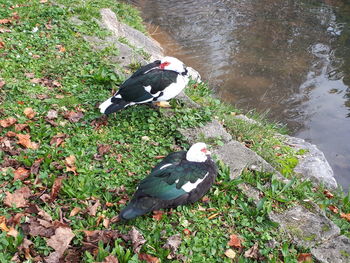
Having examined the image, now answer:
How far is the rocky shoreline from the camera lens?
3.49 metres

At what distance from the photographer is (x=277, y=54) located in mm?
9750

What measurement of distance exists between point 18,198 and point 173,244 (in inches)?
58.4

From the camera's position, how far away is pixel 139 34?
8703mm

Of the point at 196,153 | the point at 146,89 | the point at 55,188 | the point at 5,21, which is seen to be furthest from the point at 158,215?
the point at 5,21

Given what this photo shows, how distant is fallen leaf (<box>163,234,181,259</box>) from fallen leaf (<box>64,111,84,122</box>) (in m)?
2.04

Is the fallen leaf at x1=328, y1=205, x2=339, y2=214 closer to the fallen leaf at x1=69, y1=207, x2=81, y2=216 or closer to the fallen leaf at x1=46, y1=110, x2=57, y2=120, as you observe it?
the fallen leaf at x1=69, y1=207, x2=81, y2=216

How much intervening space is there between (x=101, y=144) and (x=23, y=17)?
3.68m

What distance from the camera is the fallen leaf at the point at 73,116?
4.51 metres

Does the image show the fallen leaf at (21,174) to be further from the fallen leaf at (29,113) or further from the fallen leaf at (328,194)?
the fallen leaf at (328,194)

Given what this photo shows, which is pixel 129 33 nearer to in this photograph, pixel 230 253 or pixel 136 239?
pixel 136 239

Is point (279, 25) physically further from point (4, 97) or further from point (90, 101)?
point (4, 97)

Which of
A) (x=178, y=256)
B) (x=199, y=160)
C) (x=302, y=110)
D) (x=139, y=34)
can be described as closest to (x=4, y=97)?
(x=199, y=160)

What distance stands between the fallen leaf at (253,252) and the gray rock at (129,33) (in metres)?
4.77

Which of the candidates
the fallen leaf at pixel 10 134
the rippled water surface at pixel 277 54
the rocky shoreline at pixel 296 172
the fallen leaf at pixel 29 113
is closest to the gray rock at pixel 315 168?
the rocky shoreline at pixel 296 172
